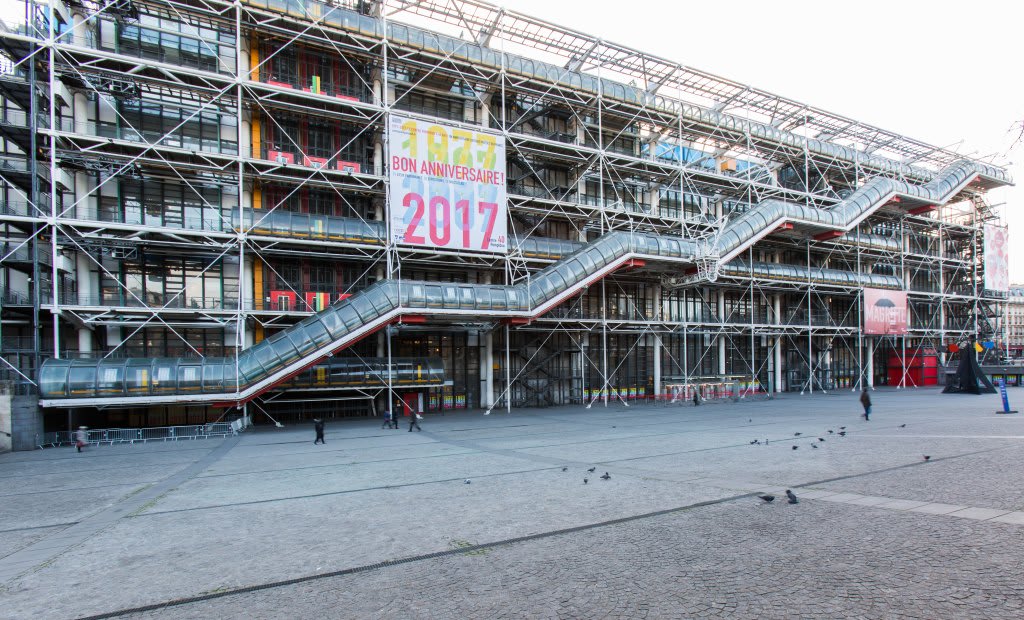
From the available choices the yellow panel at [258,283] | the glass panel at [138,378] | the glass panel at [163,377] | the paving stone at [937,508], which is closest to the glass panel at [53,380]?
the glass panel at [138,378]

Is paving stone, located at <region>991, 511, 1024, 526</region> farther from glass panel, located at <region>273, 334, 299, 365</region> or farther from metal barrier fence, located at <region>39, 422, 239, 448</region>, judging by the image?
metal barrier fence, located at <region>39, 422, 239, 448</region>

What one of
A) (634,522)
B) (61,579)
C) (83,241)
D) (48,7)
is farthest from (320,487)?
(48,7)

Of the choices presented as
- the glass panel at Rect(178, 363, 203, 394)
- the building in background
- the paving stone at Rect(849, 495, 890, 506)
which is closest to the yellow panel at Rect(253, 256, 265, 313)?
the building in background

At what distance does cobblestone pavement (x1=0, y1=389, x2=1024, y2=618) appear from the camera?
565cm

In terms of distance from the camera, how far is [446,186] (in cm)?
2666

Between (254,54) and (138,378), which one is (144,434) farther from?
(254,54)

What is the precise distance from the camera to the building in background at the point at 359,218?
2183 cm

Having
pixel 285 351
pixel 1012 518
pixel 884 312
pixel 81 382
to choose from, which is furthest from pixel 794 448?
pixel 884 312

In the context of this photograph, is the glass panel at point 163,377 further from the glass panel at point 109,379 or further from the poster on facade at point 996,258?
the poster on facade at point 996,258

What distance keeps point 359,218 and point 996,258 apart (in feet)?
164

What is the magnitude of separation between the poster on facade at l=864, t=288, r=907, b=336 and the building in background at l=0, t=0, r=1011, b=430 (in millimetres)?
1025

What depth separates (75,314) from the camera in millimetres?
21156

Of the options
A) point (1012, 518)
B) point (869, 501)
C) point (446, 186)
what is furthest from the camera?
point (446, 186)

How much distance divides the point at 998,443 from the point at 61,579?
1882 cm
